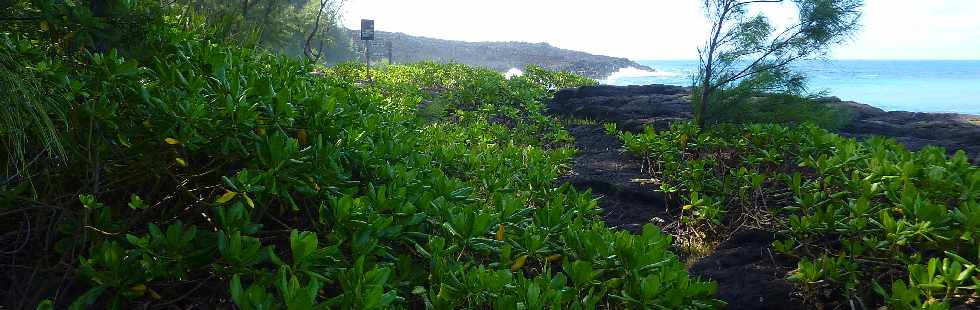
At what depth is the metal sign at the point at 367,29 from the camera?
13.2 meters

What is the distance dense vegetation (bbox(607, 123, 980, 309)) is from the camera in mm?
2320

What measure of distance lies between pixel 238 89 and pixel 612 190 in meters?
3.46

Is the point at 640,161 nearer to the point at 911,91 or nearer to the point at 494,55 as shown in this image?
the point at 911,91

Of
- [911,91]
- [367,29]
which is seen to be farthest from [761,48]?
[911,91]

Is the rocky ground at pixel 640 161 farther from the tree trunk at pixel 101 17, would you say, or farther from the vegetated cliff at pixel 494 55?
the vegetated cliff at pixel 494 55

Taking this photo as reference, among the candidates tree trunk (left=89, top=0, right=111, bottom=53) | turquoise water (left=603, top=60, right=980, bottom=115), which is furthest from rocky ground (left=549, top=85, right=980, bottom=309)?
turquoise water (left=603, top=60, right=980, bottom=115)

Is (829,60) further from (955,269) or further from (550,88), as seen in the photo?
(550,88)

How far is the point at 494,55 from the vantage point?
62.5m

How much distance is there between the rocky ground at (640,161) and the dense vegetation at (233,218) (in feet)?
3.62

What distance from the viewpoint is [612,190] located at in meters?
4.79

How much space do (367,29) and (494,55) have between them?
164ft

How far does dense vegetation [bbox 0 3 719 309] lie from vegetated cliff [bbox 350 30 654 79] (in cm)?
5013

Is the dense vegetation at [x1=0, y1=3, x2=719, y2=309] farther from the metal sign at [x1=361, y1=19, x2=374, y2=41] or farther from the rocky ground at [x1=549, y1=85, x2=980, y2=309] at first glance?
the metal sign at [x1=361, y1=19, x2=374, y2=41]

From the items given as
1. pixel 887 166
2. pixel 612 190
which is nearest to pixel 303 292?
pixel 887 166
